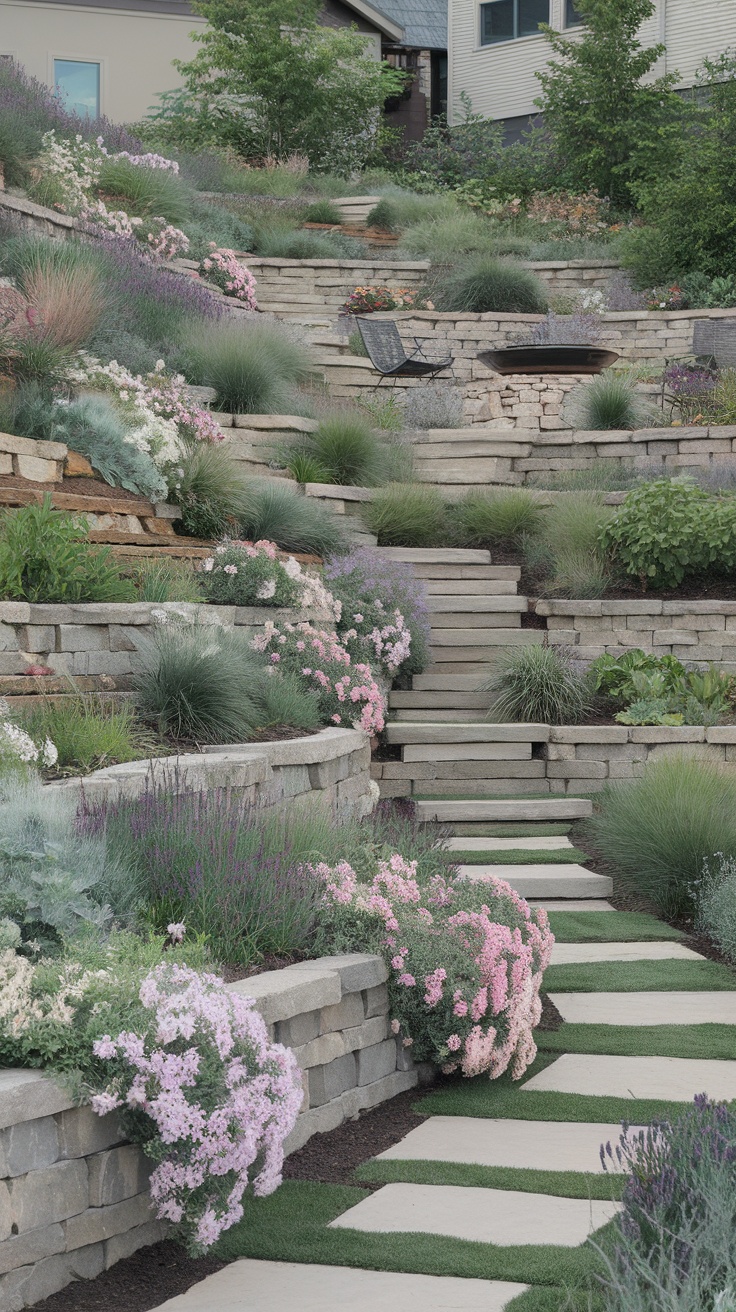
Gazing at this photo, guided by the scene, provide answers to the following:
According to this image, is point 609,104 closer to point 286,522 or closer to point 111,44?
point 111,44

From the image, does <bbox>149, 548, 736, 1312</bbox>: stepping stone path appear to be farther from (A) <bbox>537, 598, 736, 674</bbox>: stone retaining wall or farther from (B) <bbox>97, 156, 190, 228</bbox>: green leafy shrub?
(B) <bbox>97, 156, 190, 228</bbox>: green leafy shrub

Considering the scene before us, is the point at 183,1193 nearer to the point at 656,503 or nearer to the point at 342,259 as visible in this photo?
the point at 656,503

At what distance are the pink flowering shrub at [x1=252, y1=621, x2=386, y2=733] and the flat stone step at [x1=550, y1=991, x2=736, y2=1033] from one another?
2227 mm

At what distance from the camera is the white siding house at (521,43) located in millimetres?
19750

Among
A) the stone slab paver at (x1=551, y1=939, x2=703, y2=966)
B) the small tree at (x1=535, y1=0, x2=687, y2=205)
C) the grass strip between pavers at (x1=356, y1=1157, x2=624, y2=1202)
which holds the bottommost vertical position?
the stone slab paver at (x1=551, y1=939, x2=703, y2=966)

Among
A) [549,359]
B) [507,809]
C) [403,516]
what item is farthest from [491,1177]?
[549,359]

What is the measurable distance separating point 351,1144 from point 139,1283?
846 mm

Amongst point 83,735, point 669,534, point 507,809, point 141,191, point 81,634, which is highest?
point 141,191

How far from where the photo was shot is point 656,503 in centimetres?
867

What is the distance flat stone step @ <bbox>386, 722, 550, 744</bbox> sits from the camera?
7.28 meters

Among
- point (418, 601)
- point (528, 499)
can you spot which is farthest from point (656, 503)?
point (418, 601)

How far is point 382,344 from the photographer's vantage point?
12336 mm

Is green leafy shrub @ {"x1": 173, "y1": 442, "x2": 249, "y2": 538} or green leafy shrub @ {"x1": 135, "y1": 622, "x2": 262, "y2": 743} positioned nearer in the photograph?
green leafy shrub @ {"x1": 135, "y1": 622, "x2": 262, "y2": 743}

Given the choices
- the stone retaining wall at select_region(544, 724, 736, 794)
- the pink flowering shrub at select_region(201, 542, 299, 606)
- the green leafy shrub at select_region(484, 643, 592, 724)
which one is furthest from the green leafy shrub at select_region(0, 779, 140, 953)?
the green leafy shrub at select_region(484, 643, 592, 724)
